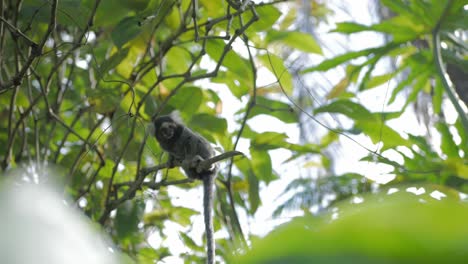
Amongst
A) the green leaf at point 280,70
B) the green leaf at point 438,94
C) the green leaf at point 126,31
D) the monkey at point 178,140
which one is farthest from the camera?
the monkey at point 178,140

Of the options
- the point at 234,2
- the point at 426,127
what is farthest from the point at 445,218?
the point at 426,127

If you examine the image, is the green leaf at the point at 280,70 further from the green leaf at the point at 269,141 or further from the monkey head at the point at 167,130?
the monkey head at the point at 167,130

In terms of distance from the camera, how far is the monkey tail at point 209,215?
6.52 ft

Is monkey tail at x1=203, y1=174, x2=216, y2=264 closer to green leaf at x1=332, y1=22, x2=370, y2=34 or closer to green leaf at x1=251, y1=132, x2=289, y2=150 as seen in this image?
green leaf at x1=251, y1=132, x2=289, y2=150

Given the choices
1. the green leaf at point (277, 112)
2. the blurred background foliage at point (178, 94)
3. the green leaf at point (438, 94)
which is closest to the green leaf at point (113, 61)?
the blurred background foliage at point (178, 94)

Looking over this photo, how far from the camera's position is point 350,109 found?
2359 mm

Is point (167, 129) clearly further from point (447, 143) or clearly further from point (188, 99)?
point (447, 143)

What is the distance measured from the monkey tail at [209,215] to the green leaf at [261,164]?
190 millimetres

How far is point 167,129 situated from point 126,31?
0.82m

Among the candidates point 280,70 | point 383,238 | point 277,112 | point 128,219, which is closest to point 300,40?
point 280,70

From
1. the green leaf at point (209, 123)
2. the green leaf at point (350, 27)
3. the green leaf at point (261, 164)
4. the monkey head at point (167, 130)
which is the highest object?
the green leaf at point (350, 27)

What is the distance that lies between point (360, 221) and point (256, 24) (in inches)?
79.1

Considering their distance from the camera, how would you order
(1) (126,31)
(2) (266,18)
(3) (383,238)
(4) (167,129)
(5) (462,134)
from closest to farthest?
(3) (383,238), (1) (126,31), (2) (266,18), (5) (462,134), (4) (167,129)

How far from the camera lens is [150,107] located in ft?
7.66
